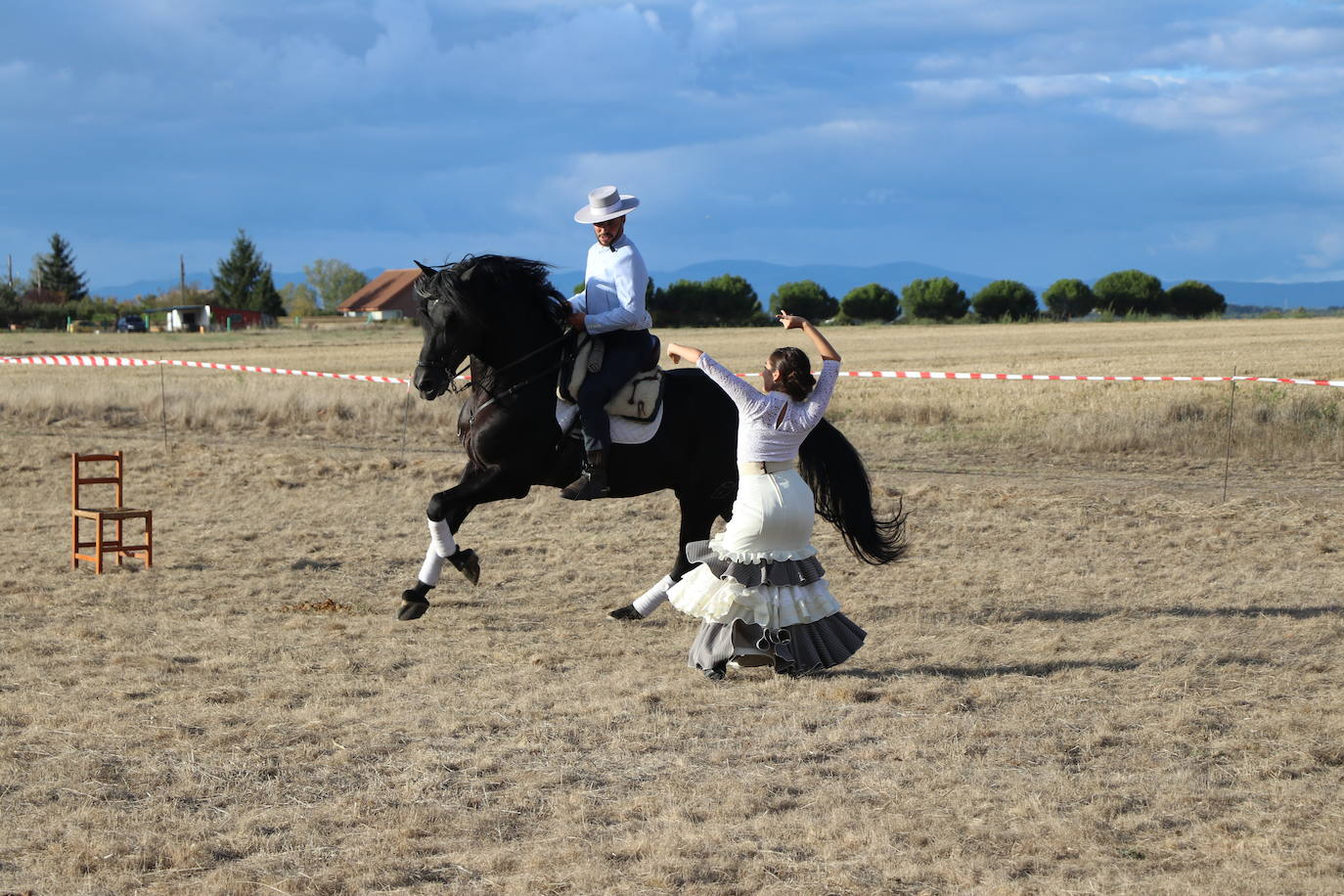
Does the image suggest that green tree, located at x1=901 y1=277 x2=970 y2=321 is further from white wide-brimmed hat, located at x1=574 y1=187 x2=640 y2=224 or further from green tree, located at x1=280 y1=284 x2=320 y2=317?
white wide-brimmed hat, located at x1=574 y1=187 x2=640 y2=224

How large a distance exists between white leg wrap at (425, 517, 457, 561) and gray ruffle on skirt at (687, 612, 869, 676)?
2.03 m

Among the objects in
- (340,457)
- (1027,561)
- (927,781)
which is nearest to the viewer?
(927,781)

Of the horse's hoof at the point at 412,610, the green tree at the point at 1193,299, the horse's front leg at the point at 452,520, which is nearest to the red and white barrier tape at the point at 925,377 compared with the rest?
the horse's front leg at the point at 452,520

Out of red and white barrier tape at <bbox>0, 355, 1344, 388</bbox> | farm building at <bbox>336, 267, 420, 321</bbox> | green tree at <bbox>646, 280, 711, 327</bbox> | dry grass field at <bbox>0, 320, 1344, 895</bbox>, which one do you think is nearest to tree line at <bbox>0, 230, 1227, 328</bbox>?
green tree at <bbox>646, 280, 711, 327</bbox>

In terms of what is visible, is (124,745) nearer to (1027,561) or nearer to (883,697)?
(883,697)

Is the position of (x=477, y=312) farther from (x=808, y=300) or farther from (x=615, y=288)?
(x=808, y=300)

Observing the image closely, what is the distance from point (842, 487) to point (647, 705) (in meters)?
2.43

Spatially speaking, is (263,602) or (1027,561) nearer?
(263,602)

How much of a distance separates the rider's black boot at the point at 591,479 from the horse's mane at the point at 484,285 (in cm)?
93

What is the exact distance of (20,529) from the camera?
1216 cm

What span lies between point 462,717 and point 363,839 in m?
1.60

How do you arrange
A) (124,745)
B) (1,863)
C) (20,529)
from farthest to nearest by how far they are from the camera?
(20,529)
(124,745)
(1,863)

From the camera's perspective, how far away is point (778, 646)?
271 inches

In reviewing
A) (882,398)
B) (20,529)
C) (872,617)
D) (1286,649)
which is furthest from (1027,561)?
(882,398)
